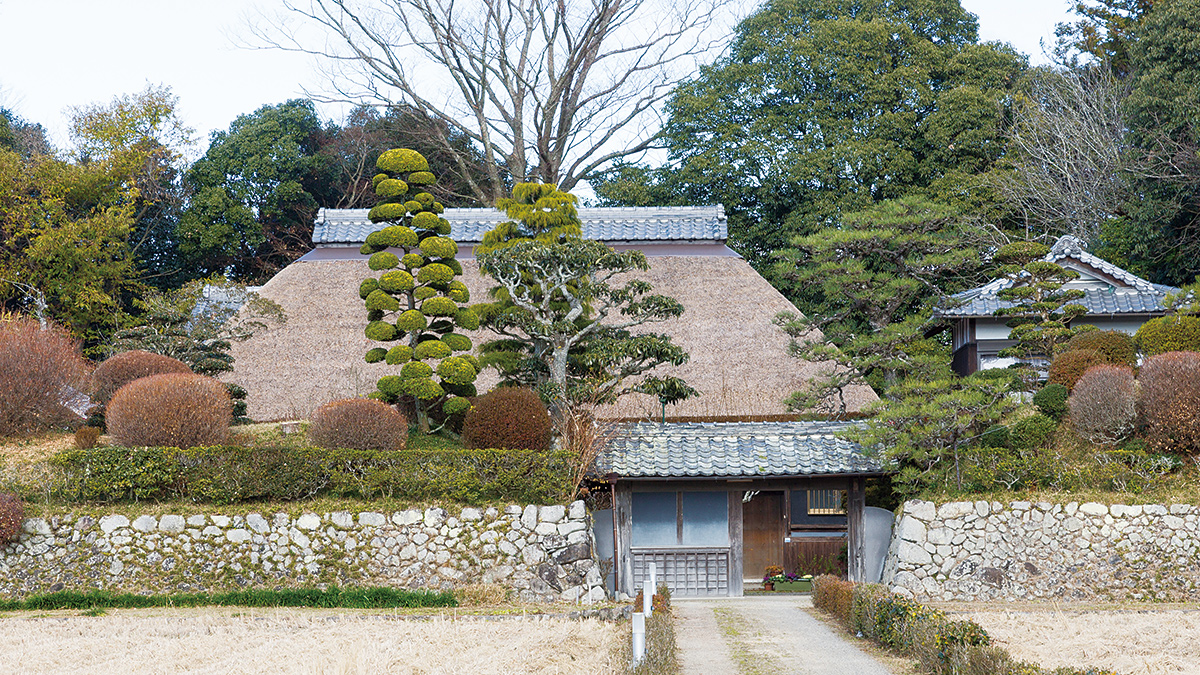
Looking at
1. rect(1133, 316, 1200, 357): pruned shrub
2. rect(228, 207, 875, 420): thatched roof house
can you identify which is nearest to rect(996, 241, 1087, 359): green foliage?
rect(1133, 316, 1200, 357): pruned shrub

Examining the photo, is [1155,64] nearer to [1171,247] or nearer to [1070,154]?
[1171,247]

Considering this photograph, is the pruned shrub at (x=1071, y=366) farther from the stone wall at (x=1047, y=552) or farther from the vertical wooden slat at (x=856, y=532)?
the vertical wooden slat at (x=856, y=532)

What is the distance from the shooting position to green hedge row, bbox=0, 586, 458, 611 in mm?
11570

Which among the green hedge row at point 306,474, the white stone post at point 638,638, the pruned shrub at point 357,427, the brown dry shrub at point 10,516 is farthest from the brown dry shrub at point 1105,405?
the brown dry shrub at point 10,516

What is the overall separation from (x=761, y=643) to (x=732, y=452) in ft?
A: 15.6

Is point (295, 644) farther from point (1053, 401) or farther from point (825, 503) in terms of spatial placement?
point (825, 503)

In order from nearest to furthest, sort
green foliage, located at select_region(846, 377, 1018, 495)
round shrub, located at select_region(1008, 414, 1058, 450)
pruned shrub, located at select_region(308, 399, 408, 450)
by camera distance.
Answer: green foliage, located at select_region(846, 377, 1018, 495)
pruned shrub, located at select_region(308, 399, 408, 450)
round shrub, located at select_region(1008, 414, 1058, 450)

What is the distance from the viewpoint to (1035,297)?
15.6 metres

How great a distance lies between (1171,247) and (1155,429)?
7888 millimetres

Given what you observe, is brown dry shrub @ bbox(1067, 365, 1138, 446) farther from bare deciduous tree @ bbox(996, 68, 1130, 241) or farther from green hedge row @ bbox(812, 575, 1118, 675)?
bare deciduous tree @ bbox(996, 68, 1130, 241)

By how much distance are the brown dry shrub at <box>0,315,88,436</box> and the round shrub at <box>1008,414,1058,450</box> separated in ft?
43.7

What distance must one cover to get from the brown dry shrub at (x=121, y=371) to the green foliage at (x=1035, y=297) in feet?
40.0

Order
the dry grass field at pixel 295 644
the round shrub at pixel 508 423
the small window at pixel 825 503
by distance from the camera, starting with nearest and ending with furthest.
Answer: the dry grass field at pixel 295 644
the round shrub at pixel 508 423
the small window at pixel 825 503

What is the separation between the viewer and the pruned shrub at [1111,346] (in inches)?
602
